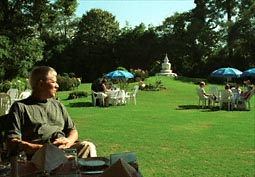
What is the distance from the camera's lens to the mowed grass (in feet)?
16.0

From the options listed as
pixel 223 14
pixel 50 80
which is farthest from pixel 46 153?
pixel 223 14

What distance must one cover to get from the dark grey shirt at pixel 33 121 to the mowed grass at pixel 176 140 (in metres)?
1.89

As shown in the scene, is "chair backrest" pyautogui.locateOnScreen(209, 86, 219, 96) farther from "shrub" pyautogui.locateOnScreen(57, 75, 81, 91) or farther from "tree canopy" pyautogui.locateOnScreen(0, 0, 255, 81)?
"tree canopy" pyautogui.locateOnScreen(0, 0, 255, 81)

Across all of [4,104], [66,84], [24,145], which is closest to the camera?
[24,145]

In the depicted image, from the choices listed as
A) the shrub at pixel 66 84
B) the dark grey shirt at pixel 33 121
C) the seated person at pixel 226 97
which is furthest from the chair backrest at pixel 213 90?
the dark grey shirt at pixel 33 121

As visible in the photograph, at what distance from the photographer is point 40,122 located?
296 centimetres

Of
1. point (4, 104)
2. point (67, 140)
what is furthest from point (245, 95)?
point (67, 140)

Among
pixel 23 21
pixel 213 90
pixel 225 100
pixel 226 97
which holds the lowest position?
pixel 225 100

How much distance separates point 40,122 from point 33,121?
6cm

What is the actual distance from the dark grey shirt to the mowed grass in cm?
189

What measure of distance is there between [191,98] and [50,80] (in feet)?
49.5

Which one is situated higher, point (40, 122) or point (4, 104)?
point (40, 122)

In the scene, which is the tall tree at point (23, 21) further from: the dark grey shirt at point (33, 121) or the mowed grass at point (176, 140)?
the dark grey shirt at point (33, 121)

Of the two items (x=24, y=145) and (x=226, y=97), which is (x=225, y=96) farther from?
(x=24, y=145)
